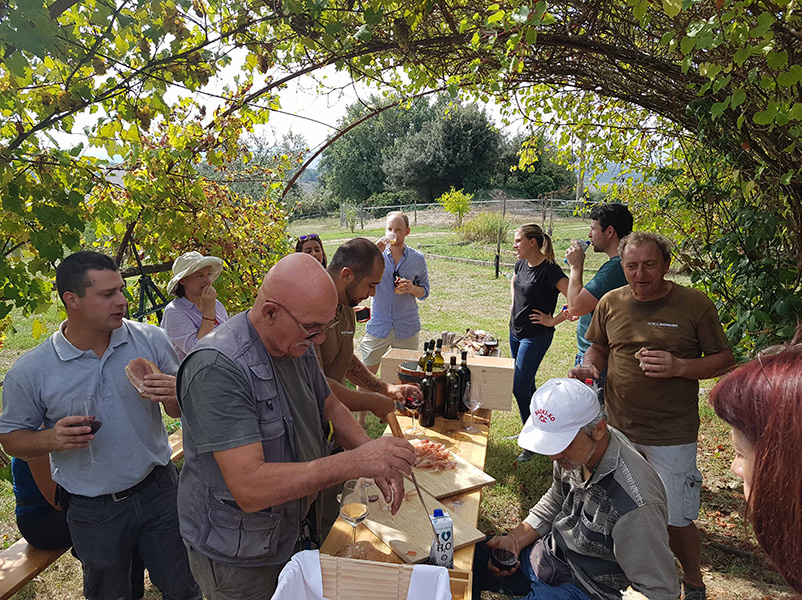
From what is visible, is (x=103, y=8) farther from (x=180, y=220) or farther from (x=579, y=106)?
(x=579, y=106)

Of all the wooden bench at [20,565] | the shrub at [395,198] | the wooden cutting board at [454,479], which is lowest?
the wooden bench at [20,565]

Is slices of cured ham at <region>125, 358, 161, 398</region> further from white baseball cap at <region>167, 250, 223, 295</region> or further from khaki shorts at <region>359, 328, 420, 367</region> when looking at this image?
khaki shorts at <region>359, 328, 420, 367</region>

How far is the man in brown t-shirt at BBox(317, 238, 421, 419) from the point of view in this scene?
9.80ft

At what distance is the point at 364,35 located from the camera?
9.81 feet

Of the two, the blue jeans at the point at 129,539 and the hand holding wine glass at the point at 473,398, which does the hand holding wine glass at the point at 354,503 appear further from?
the hand holding wine glass at the point at 473,398

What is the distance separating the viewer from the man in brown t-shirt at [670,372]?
3068 mm

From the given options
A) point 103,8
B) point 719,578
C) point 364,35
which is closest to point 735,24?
point 364,35

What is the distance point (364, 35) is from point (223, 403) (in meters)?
2.28

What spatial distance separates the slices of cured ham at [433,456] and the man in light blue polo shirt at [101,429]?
1.29 metres

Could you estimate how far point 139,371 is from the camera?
2521 mm

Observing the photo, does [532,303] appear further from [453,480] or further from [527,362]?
[453,480]

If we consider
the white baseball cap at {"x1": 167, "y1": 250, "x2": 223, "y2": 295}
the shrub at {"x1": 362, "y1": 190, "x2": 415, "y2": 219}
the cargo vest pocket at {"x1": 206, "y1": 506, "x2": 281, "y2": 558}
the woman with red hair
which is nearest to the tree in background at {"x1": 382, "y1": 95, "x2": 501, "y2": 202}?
the shrub at {"x1": 362, "y1": 190, "x2": 415, "y2": 219}

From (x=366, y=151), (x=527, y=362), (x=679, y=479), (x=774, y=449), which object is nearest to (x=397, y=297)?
(x=527, y=362)

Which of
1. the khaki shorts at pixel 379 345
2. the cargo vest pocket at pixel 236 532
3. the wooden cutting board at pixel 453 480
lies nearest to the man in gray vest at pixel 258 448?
the cargo vest pocket at pixel 236 532
